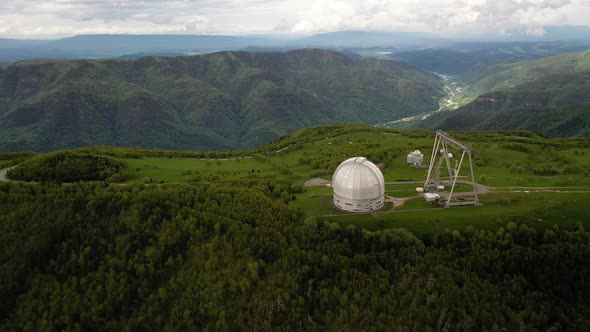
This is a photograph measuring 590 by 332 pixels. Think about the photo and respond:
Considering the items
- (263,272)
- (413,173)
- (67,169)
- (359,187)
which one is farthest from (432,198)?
(67,169)

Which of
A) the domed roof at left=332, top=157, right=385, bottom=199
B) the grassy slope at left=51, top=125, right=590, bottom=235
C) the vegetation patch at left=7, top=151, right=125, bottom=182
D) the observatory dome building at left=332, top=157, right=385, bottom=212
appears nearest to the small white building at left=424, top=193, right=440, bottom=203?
the grassy slope at left=51, top=125, right=590, bottom=235

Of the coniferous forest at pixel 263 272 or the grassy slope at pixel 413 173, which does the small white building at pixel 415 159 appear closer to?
the grassy slope at pixel 413 173

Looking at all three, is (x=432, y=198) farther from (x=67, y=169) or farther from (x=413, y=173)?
(x=67, y=169)

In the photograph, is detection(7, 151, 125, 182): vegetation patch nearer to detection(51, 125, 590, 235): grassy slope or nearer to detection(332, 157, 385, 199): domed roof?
A: detection(51, 125, 590, 235): grassy slope

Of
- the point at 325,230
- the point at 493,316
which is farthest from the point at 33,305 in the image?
the point at 493,316

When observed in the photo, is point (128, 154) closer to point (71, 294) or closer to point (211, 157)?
point (211, 157)

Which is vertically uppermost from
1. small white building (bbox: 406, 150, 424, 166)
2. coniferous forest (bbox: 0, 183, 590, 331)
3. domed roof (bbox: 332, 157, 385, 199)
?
domed roof (bbox: 332, 157, 385, 199)

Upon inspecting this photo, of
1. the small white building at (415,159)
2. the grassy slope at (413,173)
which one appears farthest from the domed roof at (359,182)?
the small white building at (415,159)
